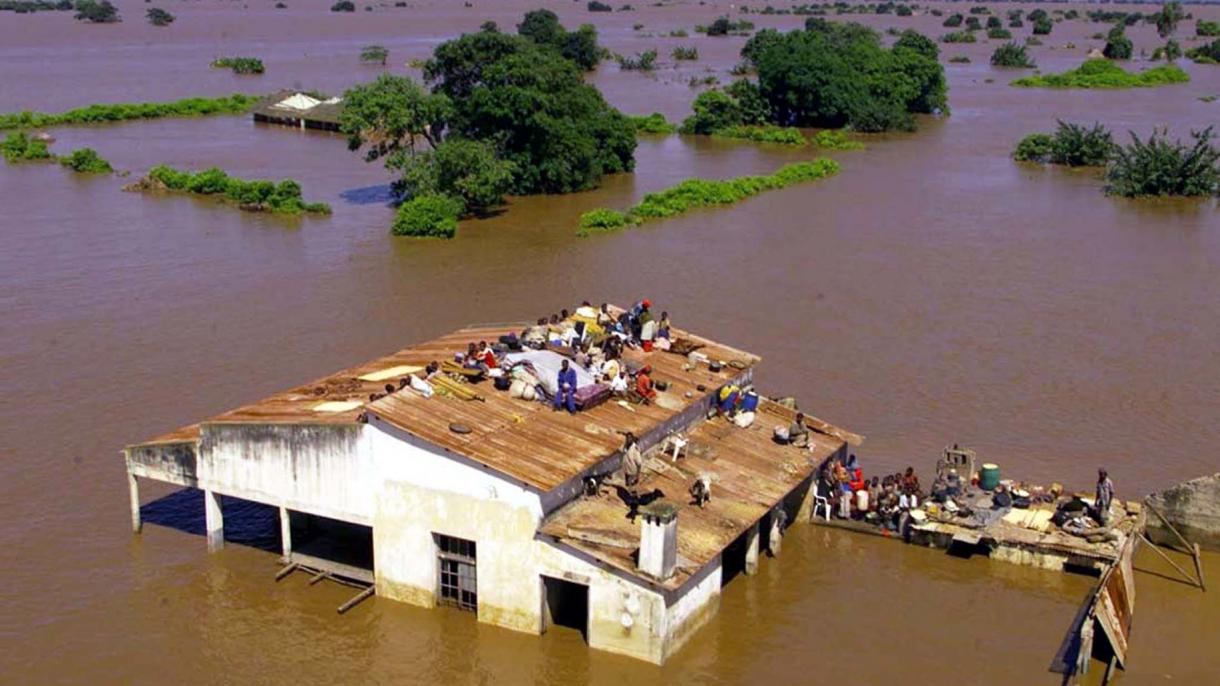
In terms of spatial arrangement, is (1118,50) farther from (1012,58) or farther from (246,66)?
(246,66)

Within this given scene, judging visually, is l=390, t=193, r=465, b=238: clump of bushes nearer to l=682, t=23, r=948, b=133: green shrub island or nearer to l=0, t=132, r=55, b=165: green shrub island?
l=0, t=132, r=55, b=165: green shrub island

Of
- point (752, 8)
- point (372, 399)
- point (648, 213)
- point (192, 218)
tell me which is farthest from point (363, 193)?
point (752, 8)

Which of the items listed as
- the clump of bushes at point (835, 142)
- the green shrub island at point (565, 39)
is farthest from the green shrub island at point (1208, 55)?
the clump of bushes at point (835, 142)

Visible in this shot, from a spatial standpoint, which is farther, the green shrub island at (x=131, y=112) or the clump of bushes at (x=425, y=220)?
the green shrub island at (x=131, y=112)

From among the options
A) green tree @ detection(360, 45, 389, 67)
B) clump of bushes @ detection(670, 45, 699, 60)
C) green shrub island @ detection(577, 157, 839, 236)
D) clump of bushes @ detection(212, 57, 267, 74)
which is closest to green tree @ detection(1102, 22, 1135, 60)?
clump of bushes @ detection(670, 45, 699, 60)

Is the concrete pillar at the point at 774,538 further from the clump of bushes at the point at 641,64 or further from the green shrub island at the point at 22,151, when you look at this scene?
the clump of bushes at the point at 641,64

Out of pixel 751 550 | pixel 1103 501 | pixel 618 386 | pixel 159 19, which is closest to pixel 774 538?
pixel 751 550
